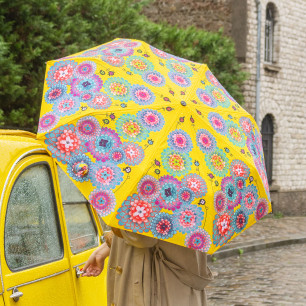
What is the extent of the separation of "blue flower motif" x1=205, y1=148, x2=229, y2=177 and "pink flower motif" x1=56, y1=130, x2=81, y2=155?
2.22 feet

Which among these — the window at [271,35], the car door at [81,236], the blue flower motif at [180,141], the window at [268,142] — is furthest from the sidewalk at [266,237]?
the blue flower motif at [180,141]

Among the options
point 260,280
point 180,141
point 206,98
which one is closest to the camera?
point 180,141

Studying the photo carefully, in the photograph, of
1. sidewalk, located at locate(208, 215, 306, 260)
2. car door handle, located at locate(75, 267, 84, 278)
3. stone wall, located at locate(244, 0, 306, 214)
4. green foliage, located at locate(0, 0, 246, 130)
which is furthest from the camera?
stone wall, located at locate(244, 0, 306, 214)

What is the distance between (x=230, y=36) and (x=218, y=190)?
18.4 m

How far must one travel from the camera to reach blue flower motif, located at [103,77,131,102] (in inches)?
135

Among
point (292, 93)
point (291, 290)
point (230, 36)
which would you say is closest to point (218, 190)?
point (291, 290)

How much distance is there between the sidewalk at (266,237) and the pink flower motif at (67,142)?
30.6 feet

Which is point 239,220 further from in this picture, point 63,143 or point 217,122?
point 63,143

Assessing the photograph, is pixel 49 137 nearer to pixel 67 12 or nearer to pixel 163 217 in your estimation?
pixel 163 217

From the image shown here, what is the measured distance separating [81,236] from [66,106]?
1.27 metres

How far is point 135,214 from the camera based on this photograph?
3.20 metres

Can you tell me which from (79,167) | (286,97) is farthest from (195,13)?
(79,167)

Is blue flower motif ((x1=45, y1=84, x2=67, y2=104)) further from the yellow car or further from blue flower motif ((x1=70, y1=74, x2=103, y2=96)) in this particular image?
the yellow car

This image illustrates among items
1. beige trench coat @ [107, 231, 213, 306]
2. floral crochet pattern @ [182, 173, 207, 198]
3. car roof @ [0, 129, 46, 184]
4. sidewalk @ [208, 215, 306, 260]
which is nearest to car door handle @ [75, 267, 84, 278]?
beige trench coat @ [107, 231, 213, 306]
